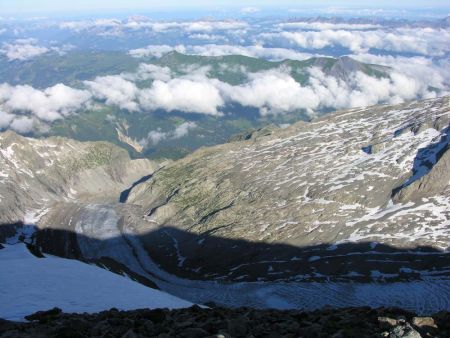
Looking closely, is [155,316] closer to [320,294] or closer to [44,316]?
[44,316]

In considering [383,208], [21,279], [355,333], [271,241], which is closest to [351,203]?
[383,208]

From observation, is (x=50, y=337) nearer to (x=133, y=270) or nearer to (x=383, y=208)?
(x=133, y=270)

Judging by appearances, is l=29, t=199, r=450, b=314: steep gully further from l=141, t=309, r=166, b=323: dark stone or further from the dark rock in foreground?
l=141, t=309, r=166, b=323: dark stone

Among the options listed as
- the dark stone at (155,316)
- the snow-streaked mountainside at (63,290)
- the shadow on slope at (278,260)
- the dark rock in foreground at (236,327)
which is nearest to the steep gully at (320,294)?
the shadow on slope at (278,260)

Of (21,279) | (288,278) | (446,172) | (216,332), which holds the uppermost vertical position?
(216,332)

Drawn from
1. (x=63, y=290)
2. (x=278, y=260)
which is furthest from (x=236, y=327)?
(x=278, y=260)

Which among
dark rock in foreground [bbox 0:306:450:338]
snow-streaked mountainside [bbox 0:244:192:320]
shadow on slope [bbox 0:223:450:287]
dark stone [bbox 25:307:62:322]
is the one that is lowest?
shadow on slope [bbox 0:223:450:287]

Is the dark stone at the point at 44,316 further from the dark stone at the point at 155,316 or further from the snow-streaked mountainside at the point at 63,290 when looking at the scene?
the dark stone at the point at 155,316

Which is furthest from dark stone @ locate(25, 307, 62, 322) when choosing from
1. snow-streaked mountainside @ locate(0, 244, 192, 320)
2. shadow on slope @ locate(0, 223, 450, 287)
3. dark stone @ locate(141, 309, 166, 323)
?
shadow on slope @ locate(0, 223, 450, 287)
